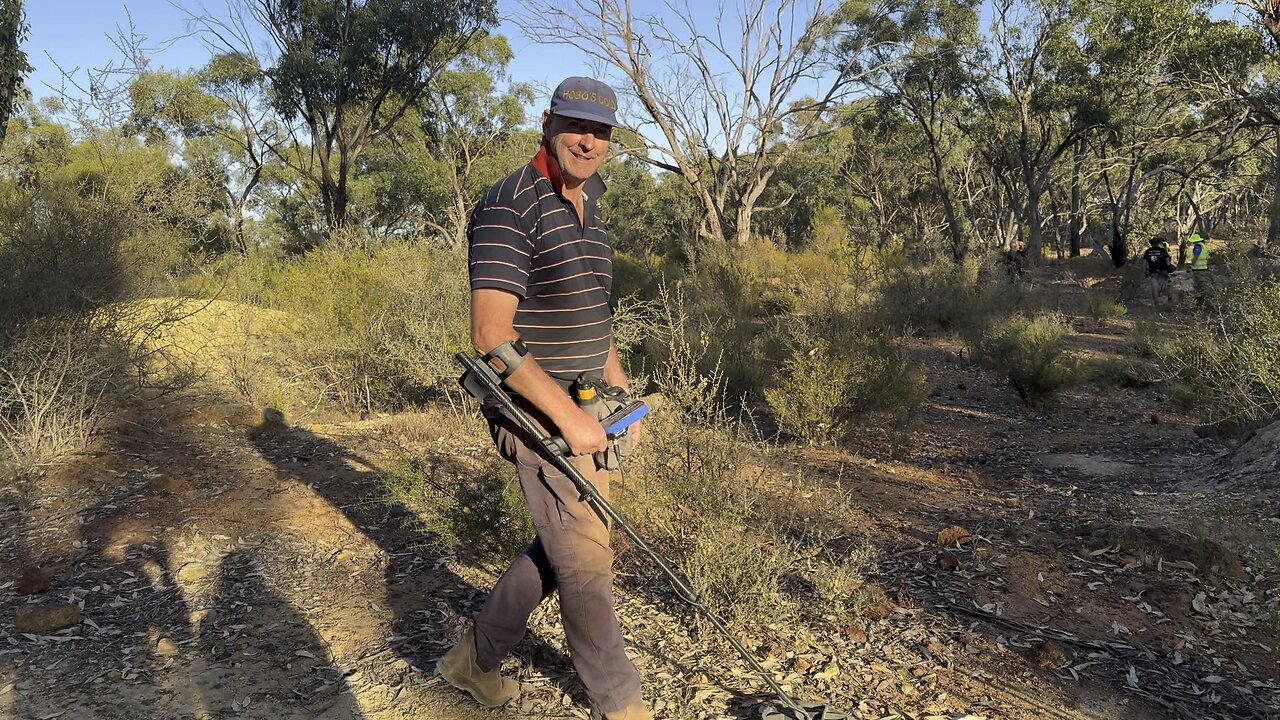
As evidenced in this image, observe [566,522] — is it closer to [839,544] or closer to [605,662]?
[605,662]

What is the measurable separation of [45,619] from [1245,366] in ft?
24.2

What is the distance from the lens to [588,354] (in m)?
2.29

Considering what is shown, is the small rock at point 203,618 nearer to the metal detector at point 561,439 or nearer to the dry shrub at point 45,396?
the metal detector at point 561,439

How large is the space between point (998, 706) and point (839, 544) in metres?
1.44

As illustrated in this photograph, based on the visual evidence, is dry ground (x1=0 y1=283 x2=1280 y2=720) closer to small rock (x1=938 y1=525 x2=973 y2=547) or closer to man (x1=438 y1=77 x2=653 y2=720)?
small rock (x1=938 y1=525 x2=973 y2=547)

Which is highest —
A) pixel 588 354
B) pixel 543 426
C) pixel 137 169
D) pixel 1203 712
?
pixel 137 169

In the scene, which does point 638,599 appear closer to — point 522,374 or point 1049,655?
point 1049,655

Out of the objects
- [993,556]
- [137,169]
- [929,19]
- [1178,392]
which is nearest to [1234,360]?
[1178,392]

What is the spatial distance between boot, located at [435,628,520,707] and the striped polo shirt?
3.11 feet

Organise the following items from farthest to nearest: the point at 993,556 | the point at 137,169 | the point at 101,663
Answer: the point at 137,169, the point at 993,556, the point at 101,663

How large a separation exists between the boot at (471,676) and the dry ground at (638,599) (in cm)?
8

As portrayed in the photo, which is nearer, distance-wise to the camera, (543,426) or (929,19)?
(543,426)

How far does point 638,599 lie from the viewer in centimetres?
335

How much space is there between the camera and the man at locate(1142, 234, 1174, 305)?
52.4 feet
